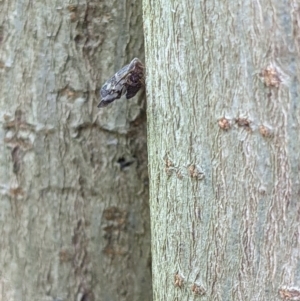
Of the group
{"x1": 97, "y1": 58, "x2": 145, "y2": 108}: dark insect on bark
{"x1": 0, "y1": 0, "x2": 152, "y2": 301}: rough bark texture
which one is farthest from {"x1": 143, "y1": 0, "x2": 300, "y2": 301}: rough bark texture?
{"x1": 0, "y1": 0, "x2": 152, "y2": 301}: rough bark texture

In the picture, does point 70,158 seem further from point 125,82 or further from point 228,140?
point 228,140

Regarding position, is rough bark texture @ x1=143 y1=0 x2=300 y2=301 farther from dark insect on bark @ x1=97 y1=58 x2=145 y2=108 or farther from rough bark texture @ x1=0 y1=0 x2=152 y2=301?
rough bark texture @ x1=0 y1=0 x2=152 y2=301

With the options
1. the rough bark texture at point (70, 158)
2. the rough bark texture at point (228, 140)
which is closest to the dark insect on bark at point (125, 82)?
the rough bark texture at point (228, 140)

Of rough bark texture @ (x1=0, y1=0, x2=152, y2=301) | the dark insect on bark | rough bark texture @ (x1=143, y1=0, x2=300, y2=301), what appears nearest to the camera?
rough bark texture @ (x1=143, y1=0, x2=300, y2=301)

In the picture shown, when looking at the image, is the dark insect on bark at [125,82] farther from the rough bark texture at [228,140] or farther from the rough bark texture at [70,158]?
the rough bark texture at [70,158]

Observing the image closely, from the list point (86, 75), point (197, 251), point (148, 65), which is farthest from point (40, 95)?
point (197, 251)

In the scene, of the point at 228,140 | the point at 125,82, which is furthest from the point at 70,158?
the point at 228,140
